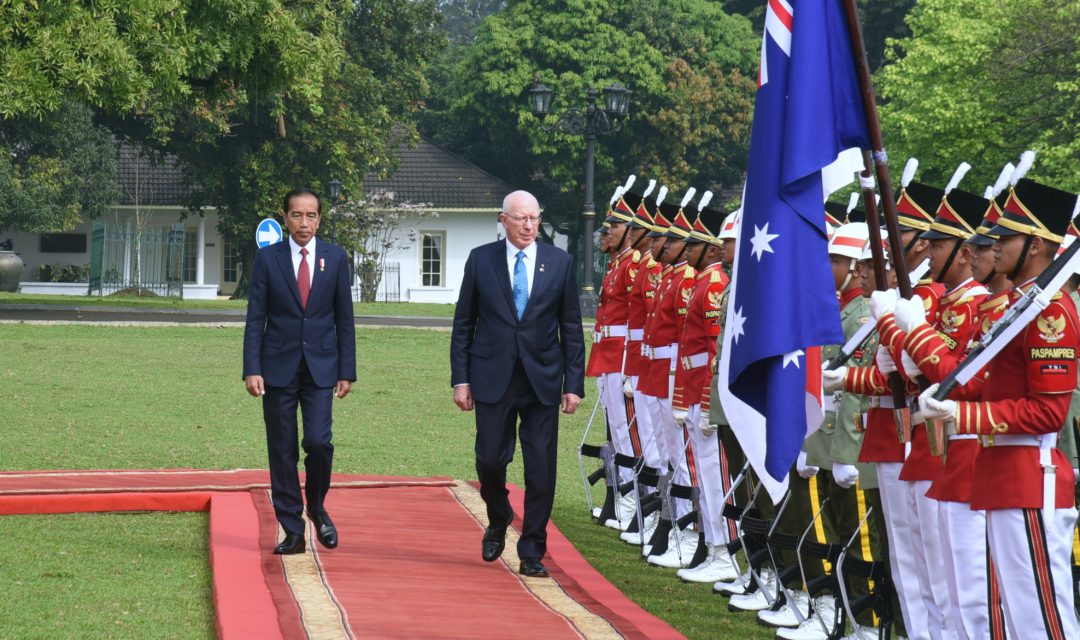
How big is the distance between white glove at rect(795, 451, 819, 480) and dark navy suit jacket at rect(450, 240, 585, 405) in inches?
59.2

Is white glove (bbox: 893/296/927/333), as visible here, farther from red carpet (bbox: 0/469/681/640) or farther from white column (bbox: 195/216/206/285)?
white column (bbox: 195/216/206/285)

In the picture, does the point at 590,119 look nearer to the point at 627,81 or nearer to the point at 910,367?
the point at 910,367

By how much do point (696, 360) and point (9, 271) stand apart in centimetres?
4475

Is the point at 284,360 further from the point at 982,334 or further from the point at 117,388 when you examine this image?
the point at 117,388

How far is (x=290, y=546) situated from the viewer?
28.9 ft

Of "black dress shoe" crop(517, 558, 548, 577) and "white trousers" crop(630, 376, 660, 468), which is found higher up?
"white trousers" crop(630, 376, 660, 468)

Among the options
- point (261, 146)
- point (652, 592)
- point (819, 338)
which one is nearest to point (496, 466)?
point (652, 592)

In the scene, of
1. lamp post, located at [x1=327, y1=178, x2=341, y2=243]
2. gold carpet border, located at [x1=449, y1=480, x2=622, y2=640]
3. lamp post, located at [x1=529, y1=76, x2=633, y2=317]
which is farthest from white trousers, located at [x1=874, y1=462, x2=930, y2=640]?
lamp post, located at [x1=327, y1=178, x2=341, y2=243]

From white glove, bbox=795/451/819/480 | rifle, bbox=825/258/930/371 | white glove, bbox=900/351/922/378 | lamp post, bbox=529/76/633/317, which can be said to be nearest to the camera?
white glove, bbox=900/351/922/378

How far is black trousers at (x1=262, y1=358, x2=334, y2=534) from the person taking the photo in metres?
8.96

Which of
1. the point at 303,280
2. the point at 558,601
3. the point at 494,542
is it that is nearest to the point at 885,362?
the point at 558,601

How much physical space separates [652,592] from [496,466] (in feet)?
3.80

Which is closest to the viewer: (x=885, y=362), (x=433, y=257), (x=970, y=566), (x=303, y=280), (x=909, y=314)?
(x=909, y=314)

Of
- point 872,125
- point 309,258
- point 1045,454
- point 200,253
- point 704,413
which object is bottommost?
point 704,413
